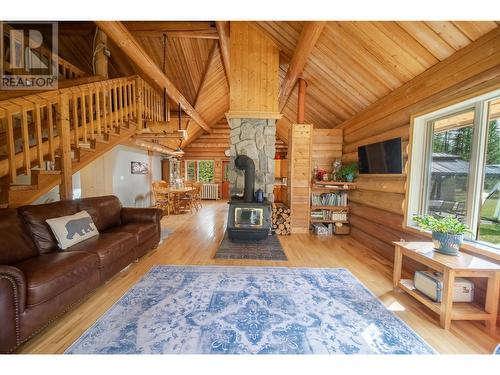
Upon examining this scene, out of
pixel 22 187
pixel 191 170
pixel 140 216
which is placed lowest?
pixel 140 216

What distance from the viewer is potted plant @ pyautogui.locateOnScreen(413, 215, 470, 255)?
187 centimetres

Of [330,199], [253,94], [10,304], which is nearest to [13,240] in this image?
[10,304]

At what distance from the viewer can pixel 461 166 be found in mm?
2277

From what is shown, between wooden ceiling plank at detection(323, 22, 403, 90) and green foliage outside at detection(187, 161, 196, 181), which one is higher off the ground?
wooden ceiling plank at detection(323, 22, 403, 90)

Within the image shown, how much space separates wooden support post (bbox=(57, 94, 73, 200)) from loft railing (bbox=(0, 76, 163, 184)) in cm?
1

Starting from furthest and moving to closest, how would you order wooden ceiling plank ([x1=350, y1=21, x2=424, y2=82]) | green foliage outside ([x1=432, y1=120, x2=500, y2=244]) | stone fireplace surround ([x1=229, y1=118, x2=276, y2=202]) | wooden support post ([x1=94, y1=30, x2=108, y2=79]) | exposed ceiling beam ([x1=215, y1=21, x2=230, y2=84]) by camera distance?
stone fireplace surround ([x1=229, y1=118, x2=276, y2=202]) → wooden support post ([x1=94, y1=30, x2=108, y2=79]) → exposed ceiling beam ([x1=215, y1=21, x2=230, y2=84]) → wooden ceiling plank ([x1=350, y1=21, x2=424, y2=82]) → green foliage outside ([x1=432, y1=120, x2=500, y2=244])

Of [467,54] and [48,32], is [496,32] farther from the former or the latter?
[48,32]

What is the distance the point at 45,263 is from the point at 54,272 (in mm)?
201

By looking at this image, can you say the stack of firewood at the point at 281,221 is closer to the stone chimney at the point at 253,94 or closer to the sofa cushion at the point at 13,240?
the stone chimney at the point at 253,94

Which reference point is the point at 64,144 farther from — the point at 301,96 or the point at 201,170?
the point at 201,170

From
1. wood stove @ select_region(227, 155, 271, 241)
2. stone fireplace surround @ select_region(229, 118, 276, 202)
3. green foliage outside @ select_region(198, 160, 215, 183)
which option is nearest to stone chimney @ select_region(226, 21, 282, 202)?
Result: stone fireplace surround @ select_region(229, 118, 276, 202)

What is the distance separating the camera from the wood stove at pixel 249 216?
370cm

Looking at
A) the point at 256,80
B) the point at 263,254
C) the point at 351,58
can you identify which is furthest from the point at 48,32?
the point at 263,254
